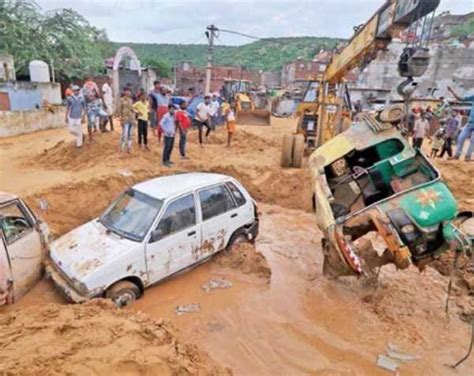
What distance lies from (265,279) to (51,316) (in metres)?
3.65

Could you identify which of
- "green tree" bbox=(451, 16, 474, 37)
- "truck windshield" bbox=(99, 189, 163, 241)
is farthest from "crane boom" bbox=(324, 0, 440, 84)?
"green tree" bbox=(451, 16, 474, 37)

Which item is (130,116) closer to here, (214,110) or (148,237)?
(214,110)

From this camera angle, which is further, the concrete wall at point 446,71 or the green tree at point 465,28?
the green tree at point 465,28

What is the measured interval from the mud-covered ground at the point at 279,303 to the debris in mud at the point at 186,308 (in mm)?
65

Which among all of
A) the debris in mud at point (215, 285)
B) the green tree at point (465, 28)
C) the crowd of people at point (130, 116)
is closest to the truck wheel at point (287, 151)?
the crowd of people at point (130, 116)

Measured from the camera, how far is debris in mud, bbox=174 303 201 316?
5594 millimetres

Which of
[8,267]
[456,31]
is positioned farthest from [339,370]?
[456,31]

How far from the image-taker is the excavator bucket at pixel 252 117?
2323cm

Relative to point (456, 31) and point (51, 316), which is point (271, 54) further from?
point (51, 316)

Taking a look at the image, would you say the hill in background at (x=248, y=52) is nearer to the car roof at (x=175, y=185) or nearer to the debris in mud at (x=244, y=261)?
the car roof at (x=175, y=185)

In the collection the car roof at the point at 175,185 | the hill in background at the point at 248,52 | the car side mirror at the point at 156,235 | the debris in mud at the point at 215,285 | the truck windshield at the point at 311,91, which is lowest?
the debris in mud at the point at 215,285

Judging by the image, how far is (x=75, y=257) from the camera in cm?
546

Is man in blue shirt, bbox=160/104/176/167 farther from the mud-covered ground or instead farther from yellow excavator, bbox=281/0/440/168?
yellow excavator, bbox=281/0/440/168

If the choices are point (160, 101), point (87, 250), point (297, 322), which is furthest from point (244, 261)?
point (160, 101)
